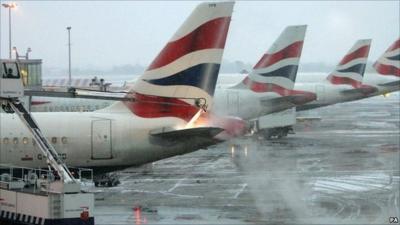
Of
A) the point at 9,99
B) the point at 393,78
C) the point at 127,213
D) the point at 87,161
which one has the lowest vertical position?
the point at 127,213

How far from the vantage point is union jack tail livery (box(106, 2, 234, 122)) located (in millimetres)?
26969

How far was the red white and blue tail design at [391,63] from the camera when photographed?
249 feet

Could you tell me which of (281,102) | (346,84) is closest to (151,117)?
(281,102)

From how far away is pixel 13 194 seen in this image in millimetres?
18609

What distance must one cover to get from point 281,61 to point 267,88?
A: 6.85ft

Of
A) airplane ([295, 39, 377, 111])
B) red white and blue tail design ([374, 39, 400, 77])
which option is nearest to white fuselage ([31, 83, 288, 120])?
airplane ([295, 39, 377, 111])

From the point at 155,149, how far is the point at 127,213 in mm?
2494

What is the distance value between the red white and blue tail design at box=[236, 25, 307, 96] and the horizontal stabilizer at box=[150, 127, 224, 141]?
75.4ft

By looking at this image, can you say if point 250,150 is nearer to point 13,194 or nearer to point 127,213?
point 127,213

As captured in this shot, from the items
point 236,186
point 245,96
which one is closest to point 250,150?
point 245,96

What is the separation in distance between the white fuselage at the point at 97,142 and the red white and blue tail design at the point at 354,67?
142ft

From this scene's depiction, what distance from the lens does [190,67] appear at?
88.6 ft

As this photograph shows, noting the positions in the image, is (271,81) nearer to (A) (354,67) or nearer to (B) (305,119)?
(A) (354,67)

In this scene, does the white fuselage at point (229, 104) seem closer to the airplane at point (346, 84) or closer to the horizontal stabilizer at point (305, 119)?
the airplane at point (346, 84)
